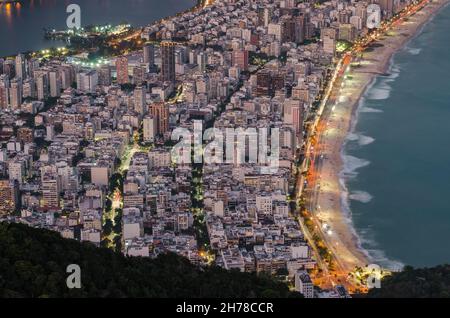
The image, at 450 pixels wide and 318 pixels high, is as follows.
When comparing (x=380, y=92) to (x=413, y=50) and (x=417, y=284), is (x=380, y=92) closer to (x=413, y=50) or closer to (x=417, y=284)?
(x=413, y=50)

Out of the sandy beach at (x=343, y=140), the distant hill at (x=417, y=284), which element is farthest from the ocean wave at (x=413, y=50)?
the distant hill at (x=417, y=284)

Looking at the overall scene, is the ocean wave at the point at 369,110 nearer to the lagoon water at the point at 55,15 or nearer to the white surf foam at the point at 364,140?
the white surf foam at the point at 364,140

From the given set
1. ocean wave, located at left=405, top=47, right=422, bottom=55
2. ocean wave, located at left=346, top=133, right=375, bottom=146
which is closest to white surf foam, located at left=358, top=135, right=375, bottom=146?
ocean wave, located at left=346, top=133, right=375, bottom=146

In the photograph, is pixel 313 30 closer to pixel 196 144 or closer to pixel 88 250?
pixel 196 144

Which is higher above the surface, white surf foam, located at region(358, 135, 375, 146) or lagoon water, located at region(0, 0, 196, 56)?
lagoon water, located at region(0, 0, 196, 56)

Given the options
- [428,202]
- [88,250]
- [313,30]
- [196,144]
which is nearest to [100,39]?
[313,30]

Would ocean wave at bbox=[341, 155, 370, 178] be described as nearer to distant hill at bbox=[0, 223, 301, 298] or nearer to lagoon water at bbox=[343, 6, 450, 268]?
lagoon water at bbox=[343, 6, 450, 268]

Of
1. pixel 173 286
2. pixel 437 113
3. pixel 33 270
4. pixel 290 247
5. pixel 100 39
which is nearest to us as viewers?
pixel 33 270
